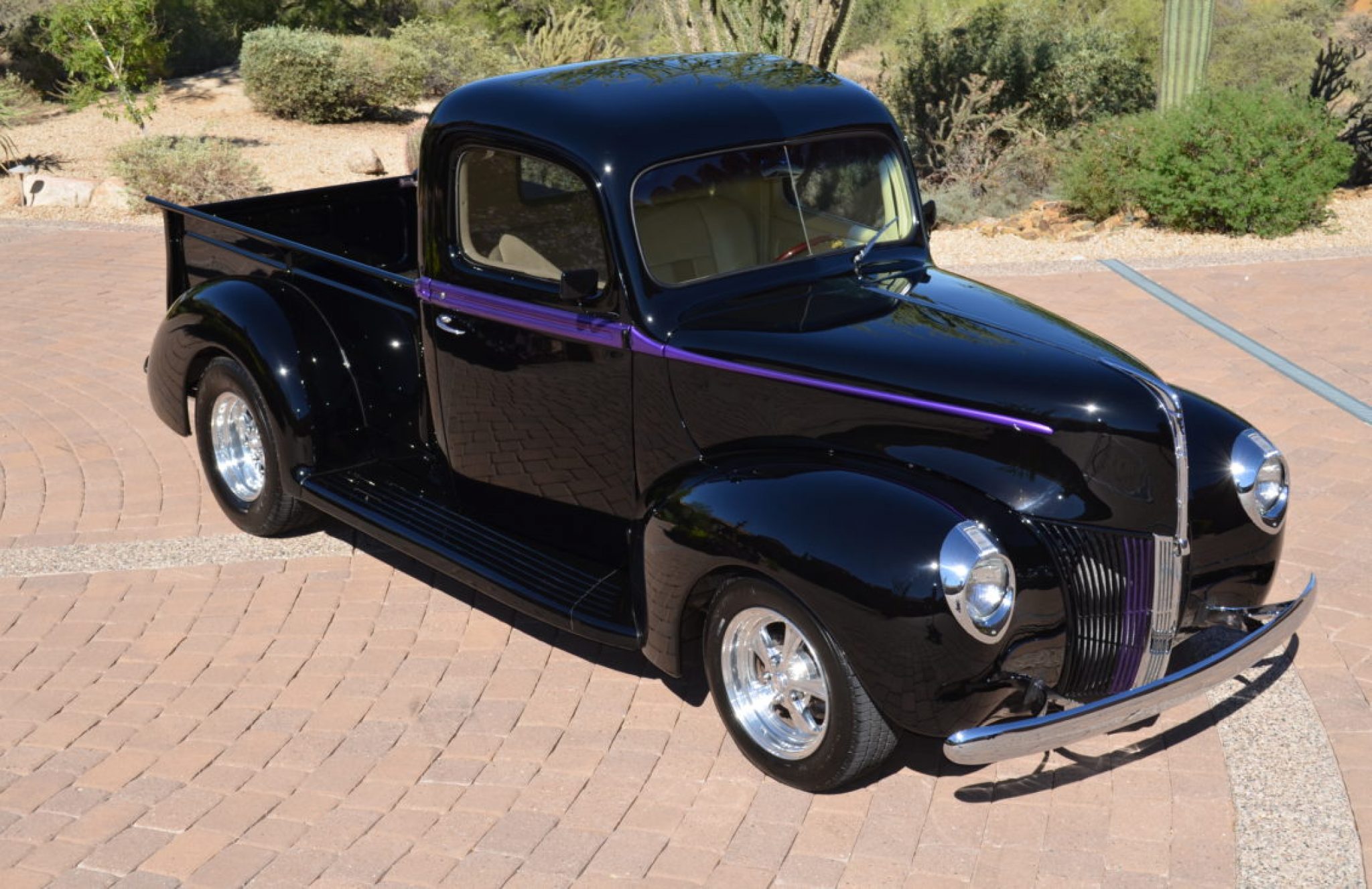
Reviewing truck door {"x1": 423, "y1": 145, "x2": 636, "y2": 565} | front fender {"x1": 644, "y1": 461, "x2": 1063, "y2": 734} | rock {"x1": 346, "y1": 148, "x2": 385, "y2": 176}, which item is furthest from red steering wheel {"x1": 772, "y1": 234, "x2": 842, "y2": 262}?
rock {"x1": 346, "y1": 148, "x2": 385, "y2": 176}

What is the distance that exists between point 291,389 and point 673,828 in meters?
2.48

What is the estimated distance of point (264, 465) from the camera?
18.6 feet

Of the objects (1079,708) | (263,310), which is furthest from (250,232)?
(1079,708)

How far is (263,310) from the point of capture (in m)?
5.43

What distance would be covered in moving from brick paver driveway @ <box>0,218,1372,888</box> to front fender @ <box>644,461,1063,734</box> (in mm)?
498

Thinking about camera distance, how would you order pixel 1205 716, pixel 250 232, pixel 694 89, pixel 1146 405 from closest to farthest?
1. pixel 1146 405
2. pixel 1205 716
3. pixel 694 89
4. pixel 250 232

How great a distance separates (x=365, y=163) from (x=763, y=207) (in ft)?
39.6

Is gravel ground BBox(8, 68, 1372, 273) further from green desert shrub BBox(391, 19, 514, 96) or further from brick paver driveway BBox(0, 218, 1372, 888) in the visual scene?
brick paver driveway BBox(0, 218, 1372, 888)

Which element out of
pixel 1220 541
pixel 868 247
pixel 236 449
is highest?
pixel 868 247

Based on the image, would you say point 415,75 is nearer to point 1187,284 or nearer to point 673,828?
point 1187,284

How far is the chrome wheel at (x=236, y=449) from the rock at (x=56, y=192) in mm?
8623

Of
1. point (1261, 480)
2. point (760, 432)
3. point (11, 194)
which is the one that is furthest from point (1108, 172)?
point (11, 194)

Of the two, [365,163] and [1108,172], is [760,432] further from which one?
[365,163]

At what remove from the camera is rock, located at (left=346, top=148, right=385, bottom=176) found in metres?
15.6
